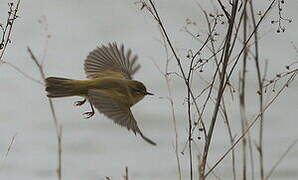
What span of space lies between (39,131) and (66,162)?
244 mm

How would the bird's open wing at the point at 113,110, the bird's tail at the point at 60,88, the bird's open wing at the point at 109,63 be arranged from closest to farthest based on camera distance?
the bird's open wing at the point at 113,110 → the bird's tail at the point at 60,88 → the bird's open wing at the point at 109,63

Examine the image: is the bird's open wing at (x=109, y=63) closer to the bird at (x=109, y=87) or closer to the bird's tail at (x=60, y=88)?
the bird at (x=109, y=87)

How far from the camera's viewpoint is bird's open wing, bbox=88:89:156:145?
1.75 meters

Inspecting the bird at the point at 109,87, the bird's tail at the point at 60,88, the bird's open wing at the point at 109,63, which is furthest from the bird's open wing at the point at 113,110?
the bird's open wing at the point at 109,63

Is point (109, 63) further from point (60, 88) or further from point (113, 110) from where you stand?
point (113, 110)

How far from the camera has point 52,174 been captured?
3018 mm

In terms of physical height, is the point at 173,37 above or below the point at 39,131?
above

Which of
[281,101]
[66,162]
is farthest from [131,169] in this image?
[281,101]

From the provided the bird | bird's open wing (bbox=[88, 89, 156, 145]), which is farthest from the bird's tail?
bird's open wing (bbox=[88, 89, 156, 145])

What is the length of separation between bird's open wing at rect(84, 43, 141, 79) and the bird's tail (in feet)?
0.50

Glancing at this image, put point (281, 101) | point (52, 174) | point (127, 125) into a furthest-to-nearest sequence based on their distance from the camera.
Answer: point (281, 101) < point (52, 174) < point (127, 125)

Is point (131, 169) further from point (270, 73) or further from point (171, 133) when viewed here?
point (270, 73)

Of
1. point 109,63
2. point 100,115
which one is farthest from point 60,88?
point 100,115

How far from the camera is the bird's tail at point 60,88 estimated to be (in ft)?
6.18
